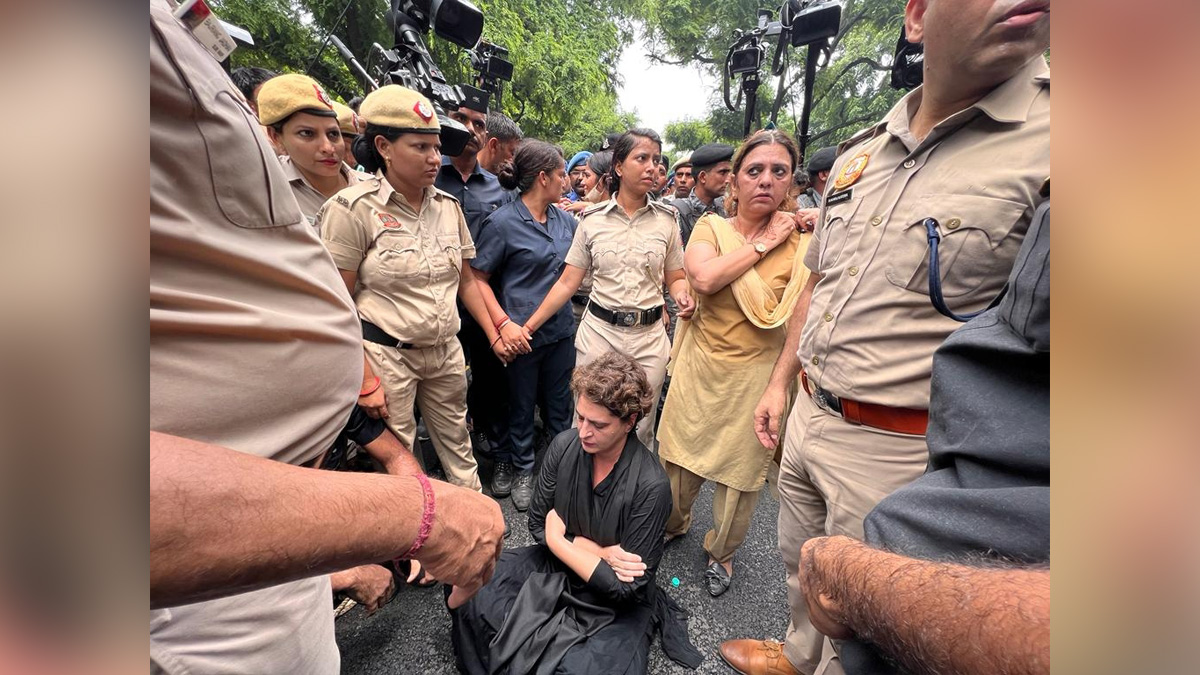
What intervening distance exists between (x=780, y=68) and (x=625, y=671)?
24.4 feet

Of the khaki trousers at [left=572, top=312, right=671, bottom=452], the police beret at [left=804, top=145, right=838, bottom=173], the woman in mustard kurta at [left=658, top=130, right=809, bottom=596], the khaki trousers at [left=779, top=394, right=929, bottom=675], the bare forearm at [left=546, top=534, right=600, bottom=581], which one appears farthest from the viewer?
the police beret at [left=804, top=145, right=838, bottom=173]

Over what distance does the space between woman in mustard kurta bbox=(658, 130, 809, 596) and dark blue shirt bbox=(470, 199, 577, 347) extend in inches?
42.7

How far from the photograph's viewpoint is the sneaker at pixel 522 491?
298 cm

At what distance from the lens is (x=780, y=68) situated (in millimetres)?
6484

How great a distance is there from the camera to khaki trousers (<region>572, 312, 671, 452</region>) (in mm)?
2744

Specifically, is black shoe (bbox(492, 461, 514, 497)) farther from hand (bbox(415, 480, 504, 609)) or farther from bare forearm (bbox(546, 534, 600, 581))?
hand (bbox(415, 480, 504, 609))

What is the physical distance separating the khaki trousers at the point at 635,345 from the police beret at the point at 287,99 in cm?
187

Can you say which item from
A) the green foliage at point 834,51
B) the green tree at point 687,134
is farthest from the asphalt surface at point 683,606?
the green tree at point 687,134

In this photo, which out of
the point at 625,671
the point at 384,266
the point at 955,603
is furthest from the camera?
the point at 384,266

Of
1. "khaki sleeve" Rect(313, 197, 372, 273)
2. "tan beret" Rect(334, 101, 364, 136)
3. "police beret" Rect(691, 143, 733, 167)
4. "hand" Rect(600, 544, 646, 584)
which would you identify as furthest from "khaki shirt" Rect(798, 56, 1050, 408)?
"tan beret" Rect(334, 101, 364, 136)

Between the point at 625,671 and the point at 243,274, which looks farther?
the point at 625,671

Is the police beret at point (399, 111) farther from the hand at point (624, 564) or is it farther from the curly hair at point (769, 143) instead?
the hand at point (624, 564)
